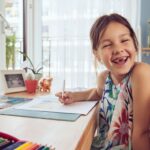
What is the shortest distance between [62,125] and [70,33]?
71.5 inches

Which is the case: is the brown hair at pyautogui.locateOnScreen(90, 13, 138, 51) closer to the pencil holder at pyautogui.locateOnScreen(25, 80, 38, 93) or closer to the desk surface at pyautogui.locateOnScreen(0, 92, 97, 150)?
the desk surface at pyautogui.locateOnScreen(0, 92, 97, 150)

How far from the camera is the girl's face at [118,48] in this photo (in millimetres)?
988

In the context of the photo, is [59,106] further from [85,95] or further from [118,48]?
[118,48]

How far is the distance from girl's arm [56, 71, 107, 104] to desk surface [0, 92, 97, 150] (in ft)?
0.79

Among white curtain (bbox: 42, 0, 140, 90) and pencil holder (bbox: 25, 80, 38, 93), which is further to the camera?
white curtain (bbox: 42, 0, 140, 90)

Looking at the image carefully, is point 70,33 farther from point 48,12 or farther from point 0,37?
point 0,37

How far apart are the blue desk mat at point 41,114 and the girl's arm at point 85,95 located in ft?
0.67

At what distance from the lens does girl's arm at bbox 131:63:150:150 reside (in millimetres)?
888

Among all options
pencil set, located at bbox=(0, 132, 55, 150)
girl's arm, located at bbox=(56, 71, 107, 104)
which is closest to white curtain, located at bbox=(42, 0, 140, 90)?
girl's arm, located at bbox=(56, 71, 107, 104)

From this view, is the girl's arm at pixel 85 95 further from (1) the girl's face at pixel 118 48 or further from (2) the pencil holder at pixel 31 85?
(2) the pencil holder at pixel 31 85

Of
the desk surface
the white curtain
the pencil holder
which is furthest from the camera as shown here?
the white curtain

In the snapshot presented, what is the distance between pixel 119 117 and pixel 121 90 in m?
0.11

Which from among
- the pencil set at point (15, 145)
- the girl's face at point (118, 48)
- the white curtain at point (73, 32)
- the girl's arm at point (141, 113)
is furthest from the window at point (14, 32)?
the pencil set at point (15, 145)

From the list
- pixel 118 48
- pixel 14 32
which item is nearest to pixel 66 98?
pixel 118 48
